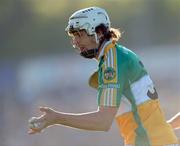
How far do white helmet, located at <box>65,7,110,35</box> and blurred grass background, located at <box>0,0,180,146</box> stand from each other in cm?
889

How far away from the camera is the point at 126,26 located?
106 feet

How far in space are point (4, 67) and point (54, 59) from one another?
3277mm

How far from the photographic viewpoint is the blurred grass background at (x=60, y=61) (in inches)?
692

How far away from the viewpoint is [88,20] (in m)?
6.47

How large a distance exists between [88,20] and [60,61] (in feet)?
71.7

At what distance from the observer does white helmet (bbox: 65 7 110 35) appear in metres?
6.44

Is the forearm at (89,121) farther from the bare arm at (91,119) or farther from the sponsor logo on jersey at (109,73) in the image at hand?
the sponsor logo on jersey at (109,73)

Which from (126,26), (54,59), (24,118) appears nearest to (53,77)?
(54,59)

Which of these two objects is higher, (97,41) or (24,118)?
(97,41)

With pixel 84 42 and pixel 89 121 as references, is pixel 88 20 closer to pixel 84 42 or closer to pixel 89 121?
pixel 84 42

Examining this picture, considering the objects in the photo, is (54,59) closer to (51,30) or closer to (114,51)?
A: (51,30)

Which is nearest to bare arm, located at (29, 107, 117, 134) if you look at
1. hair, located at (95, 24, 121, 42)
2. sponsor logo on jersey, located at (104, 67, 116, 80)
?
sponsor logo on jersey, located at (104, 67, 116, 80)

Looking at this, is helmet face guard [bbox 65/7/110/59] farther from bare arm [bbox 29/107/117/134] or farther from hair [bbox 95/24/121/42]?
bare arm [bbox 29/107/117/134]

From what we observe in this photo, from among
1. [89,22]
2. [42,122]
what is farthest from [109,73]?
[42,122]
